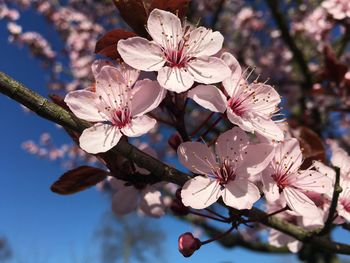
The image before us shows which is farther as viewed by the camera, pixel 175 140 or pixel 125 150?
pixel 175 140

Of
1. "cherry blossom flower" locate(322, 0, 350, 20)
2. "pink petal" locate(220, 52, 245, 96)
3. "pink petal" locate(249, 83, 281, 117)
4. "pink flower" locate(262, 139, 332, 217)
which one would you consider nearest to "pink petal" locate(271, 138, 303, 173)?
"pink flower" locate(262, 139, 332, 217)

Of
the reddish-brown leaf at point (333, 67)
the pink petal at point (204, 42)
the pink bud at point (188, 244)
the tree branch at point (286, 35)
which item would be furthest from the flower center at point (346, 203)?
the tree branch at point (286, 35)

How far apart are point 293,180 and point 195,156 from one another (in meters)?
0.30

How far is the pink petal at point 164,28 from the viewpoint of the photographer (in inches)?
41.1

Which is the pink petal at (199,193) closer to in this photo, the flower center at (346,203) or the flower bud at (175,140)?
the flower bud at (175,140)

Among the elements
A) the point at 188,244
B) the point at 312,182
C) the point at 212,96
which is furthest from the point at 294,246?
the point at 212,96

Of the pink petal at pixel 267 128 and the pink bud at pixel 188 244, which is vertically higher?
the pink petal at pixel 267 128

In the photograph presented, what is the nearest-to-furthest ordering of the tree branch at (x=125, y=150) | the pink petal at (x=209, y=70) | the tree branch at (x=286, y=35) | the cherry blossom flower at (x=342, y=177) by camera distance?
1. the tree branch at (x=125, y=150)
2. the pink petal at (x=209, y=70)
3. the cherry blossom flower at (x=342, y=177)
4. the tree branch at (x=286, y=35)

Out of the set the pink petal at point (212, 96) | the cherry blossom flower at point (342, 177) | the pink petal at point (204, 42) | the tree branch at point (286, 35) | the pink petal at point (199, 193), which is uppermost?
the pink petal at point (204, 42)

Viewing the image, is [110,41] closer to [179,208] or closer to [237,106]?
[237,106]

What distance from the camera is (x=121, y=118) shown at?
1059 mm

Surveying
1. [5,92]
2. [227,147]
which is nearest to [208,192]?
[227,147]

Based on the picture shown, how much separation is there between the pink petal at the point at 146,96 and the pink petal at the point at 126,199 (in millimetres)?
453

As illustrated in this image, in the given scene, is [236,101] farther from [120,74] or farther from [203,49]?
[120,74]
